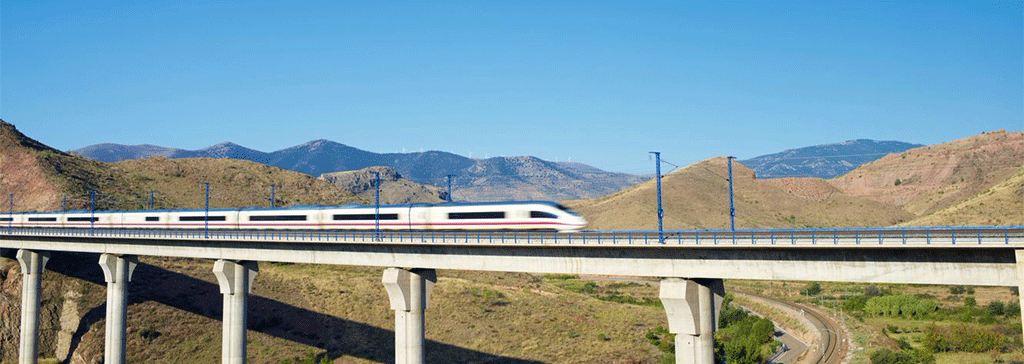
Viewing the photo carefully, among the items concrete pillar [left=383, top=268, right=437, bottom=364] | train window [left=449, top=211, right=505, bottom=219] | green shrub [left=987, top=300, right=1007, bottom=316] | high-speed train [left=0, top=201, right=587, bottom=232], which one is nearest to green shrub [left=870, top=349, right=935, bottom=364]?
green shrub [left=987, top=300, right=1007, bottom=316]

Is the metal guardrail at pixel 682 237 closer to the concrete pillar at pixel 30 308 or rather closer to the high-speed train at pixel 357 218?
the high-speed train at pixel 357 218

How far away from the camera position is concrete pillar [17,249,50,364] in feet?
230

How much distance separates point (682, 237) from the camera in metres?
36.8

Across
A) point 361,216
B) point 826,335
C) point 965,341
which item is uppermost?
point 361,216

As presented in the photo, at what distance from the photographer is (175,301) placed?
78.5 meters

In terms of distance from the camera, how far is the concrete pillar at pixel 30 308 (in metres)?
70.1

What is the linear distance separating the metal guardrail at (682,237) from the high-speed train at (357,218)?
13.7 feet

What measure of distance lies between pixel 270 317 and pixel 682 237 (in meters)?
52.2

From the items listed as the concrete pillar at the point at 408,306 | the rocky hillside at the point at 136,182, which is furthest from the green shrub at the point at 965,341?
the rocky hillside at the point at 136,182

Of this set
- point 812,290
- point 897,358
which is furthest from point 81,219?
point 812,290

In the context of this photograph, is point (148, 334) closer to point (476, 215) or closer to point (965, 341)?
point (476, 215)

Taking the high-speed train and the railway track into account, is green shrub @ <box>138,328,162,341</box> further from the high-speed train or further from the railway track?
the railway track

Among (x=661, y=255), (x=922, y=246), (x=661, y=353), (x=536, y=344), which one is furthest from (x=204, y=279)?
(x=922, y=246)

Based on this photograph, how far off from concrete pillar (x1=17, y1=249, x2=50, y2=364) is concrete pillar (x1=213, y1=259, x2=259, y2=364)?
85.2ft
